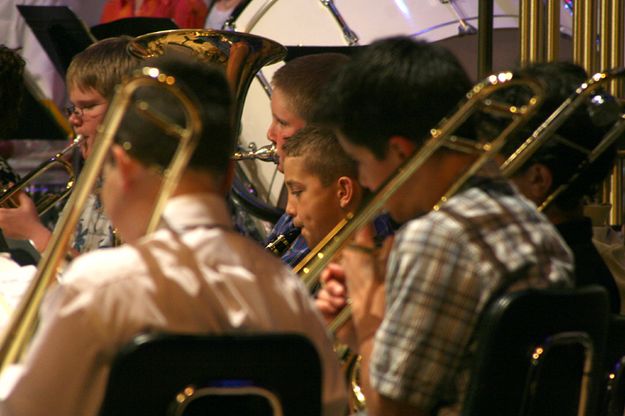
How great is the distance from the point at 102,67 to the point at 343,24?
6.45 ft

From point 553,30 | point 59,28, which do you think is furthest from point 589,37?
point 59,28

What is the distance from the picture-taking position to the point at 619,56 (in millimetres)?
3811

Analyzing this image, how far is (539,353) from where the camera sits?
5.64ft

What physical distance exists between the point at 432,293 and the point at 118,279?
1.66 feet

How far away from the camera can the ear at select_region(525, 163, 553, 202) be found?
2383 mm

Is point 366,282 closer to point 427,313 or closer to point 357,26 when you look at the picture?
point 427,313

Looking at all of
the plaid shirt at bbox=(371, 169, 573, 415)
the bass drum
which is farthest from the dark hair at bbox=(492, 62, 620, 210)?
the bass drum

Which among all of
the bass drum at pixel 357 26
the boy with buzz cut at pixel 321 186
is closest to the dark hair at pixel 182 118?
the boy with buzz cut at pixel 321 186

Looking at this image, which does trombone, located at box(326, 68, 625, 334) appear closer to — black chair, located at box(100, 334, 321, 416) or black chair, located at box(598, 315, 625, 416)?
black chair, located at box(598, 315, 625, 416)

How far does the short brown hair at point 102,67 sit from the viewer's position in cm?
325

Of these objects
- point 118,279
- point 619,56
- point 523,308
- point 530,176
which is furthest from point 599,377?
point 619,56

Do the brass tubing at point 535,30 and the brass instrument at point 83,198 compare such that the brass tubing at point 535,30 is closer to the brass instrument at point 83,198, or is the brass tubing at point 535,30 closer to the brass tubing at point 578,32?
the brass tubing at point 578,32

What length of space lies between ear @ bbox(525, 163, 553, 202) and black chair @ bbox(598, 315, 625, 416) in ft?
1.24

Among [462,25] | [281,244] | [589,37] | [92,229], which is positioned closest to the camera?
[281,244]
